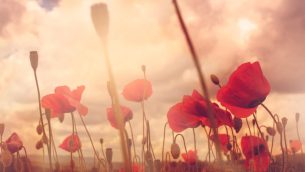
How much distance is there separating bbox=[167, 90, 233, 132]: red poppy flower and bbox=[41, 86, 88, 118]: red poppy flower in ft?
0.87

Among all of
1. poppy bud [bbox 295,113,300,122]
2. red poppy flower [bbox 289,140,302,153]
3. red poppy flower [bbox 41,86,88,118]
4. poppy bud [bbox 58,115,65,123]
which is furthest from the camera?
red poppy flower [bbox 289,140,302,153]

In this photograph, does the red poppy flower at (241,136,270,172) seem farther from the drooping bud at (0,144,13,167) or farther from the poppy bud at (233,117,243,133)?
the drooping bud at (0,144,13,167)

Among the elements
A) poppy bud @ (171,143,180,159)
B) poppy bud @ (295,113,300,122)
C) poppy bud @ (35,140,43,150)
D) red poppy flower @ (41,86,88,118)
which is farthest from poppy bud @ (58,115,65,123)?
poppy bud @ (295,113,300,122)

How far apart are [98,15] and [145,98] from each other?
45.3 inches

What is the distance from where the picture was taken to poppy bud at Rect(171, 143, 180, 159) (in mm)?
1426

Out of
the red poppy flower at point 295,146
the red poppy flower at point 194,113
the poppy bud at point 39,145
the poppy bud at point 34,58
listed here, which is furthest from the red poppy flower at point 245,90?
the red poppy flower at point 295,146

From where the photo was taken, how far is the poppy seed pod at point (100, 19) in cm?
35

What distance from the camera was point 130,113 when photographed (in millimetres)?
1575

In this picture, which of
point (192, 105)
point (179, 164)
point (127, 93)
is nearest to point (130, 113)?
point (127, 93)

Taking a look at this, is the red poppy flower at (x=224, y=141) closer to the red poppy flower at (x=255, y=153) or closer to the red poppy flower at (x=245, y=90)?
the red poppy flower at (x=255, y=153)

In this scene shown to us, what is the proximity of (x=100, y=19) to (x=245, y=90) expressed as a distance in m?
0.70

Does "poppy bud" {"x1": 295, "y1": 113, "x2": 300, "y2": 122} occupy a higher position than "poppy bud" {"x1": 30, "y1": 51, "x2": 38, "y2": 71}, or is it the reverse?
"poppy bud" {"x1": 30, "y1": 51, "x2": 38, "y2": 71}

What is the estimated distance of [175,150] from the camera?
56.7 inches

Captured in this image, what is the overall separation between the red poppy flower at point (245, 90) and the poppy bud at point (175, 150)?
42 cm
